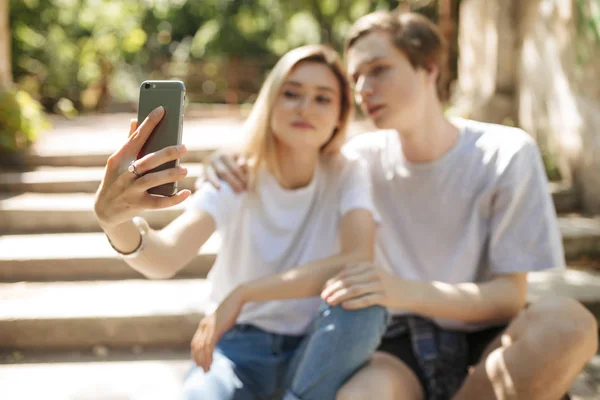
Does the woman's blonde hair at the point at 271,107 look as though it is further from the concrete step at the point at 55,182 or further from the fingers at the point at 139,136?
the concrete step at the point at 55,182

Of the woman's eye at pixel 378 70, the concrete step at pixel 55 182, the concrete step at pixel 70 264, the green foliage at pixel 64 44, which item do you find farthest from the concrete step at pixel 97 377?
the green foliage at pixel 64 44

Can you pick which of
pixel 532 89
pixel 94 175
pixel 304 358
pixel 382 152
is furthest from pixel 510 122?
pixel 304 358

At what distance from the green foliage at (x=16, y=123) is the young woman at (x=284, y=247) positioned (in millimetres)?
3910

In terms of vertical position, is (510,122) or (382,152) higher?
(382,152)

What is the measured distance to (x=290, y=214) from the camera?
211 cm

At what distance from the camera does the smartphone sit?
1.40 metres

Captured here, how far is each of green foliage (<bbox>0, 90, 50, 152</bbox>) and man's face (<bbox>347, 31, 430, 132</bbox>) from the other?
13.7 ft

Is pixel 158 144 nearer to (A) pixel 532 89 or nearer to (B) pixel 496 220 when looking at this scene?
(B) pixel 496 220

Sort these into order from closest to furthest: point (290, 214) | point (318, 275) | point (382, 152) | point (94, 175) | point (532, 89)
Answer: point (318, 275) → point (290, 214) → point (382, 152) → point (94, 175) → point (532, 89)

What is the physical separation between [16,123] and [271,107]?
13.7 ft

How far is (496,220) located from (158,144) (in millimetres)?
1246

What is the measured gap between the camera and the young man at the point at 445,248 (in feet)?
5.58

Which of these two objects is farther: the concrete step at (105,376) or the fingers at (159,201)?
the concrete step at (105,376)

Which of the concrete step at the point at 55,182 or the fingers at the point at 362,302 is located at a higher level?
the fingers at the point at 362,302
